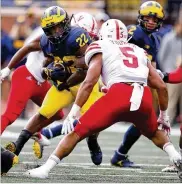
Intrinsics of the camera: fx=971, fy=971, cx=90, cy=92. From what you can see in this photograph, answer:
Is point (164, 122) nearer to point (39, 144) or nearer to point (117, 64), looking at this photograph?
point (117, 64)

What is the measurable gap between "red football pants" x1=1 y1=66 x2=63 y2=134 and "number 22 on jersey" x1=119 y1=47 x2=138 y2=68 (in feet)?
5.05

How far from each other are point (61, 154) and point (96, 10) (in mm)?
9936

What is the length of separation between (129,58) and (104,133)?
5369mm

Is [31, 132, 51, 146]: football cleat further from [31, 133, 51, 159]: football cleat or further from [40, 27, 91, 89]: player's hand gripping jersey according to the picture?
[40, 27, 91, 89]: player's hand gripping jersey

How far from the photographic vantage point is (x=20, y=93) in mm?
9375

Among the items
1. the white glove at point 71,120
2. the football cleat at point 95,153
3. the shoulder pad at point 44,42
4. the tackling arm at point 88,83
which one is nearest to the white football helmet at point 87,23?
the shoulder pad at point 44,42

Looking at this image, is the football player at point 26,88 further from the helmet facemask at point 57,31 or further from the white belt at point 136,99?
the white belt at point 136,99

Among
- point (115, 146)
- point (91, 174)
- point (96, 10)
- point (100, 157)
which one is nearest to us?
point (91, 174)

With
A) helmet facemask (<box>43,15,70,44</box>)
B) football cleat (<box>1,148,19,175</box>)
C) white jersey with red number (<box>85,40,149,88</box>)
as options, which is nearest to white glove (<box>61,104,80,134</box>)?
white jersey with red number (<box>85,40,149,88</box>)

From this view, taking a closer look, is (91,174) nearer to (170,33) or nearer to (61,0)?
(170,33)

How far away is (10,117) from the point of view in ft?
30.5

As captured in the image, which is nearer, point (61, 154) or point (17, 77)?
point (61, 154)

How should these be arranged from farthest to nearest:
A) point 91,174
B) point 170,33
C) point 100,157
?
point 170,33, point 100,157, point 91,174

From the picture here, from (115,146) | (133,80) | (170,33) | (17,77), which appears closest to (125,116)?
(133,80)
